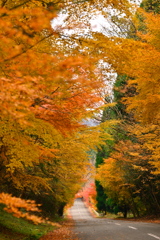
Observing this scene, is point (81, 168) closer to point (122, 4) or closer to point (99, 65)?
point (99, 65)

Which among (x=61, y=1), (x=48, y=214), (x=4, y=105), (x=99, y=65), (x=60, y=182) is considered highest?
(x=61, y=1)

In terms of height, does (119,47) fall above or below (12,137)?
above

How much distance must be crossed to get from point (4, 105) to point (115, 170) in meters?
20.1

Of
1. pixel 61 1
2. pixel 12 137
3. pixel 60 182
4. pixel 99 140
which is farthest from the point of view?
pixel 60 182

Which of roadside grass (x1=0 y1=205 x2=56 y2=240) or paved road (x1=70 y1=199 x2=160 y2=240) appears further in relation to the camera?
paved road (x1=70 y1=199 x2=160 y2=240)

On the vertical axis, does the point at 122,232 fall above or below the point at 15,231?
above

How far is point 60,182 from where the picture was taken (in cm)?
1277

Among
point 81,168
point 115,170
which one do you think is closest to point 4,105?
point 81,168

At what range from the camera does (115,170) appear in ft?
72.3

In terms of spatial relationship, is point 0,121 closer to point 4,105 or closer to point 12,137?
point 12,137

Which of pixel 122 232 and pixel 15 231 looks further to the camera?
pixel 122 232

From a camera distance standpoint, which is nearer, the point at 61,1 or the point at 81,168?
the point at 61,1

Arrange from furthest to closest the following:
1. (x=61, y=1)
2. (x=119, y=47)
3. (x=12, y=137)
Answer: (x=12, y=137) → (x=119, y=47) → (x=61, y=1)

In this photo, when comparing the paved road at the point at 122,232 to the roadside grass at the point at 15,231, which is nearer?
the roadside grass at the point at 15,231
